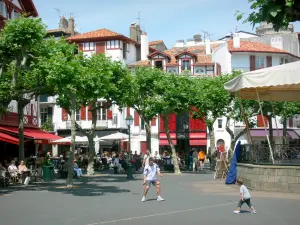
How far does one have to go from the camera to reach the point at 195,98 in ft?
105

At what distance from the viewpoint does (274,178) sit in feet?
56.6

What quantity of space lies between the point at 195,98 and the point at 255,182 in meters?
14.6

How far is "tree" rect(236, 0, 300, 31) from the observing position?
710cm

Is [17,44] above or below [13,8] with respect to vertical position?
below

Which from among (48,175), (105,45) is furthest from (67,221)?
(105,45)

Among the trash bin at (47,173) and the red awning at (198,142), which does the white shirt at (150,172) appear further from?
the red awning at (198,142)

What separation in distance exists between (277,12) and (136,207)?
8.23 m

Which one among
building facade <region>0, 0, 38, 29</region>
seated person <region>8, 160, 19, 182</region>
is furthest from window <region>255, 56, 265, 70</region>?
seated person <region>8, 160, 19, 182</region>

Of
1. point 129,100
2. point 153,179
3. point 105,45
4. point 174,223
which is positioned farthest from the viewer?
point 105,45

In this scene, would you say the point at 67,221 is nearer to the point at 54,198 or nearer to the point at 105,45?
the point at 54,198

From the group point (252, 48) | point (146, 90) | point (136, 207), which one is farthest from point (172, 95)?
point (252, 48)

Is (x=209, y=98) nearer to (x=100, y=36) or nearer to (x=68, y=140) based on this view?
(x=68, y=140)

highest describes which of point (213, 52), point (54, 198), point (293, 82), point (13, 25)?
point (213, 52)

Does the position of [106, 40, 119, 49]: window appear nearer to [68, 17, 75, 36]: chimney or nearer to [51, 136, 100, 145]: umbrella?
[68, 17, 75, 36]: chimney
